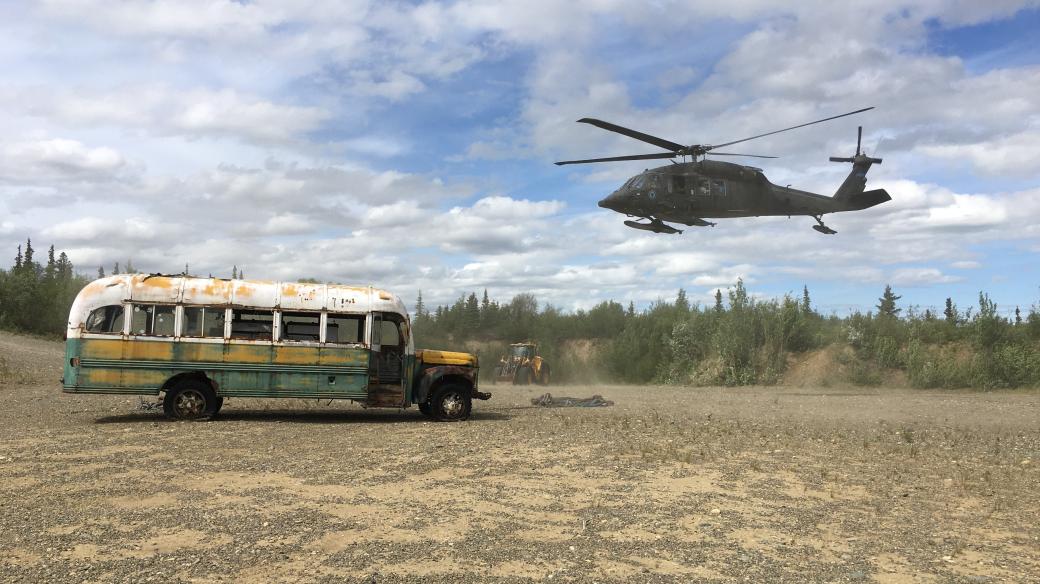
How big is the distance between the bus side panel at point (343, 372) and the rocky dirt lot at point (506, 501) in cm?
78

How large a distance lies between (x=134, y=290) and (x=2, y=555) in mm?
8982

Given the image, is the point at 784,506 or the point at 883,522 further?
the point at 784,506

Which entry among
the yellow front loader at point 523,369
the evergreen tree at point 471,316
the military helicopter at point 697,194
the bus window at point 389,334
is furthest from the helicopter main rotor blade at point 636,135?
the evergreen tree at point 471,316

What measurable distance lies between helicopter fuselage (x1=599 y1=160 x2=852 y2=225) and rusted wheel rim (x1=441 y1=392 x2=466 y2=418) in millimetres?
8762

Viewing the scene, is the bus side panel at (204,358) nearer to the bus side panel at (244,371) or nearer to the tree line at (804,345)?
the bus side panel at (244,371)

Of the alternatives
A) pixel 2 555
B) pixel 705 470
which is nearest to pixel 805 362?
pixel 705 470

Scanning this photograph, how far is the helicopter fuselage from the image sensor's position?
21.9 m

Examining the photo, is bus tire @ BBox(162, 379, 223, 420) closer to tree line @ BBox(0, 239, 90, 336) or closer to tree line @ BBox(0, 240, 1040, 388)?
tree line @ BBox(0, 240, 1040, 388)

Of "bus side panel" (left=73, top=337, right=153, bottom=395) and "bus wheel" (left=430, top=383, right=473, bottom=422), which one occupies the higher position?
"bus side panel" (left=73, top=337, right=153, bottom=395)

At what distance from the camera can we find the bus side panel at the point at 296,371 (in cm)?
1472

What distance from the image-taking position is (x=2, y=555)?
20.6 ft

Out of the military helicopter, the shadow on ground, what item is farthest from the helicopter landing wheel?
the shadow on ground

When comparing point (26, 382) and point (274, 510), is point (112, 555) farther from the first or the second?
point (26, 382)

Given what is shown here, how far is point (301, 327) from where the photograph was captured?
15.0 m
